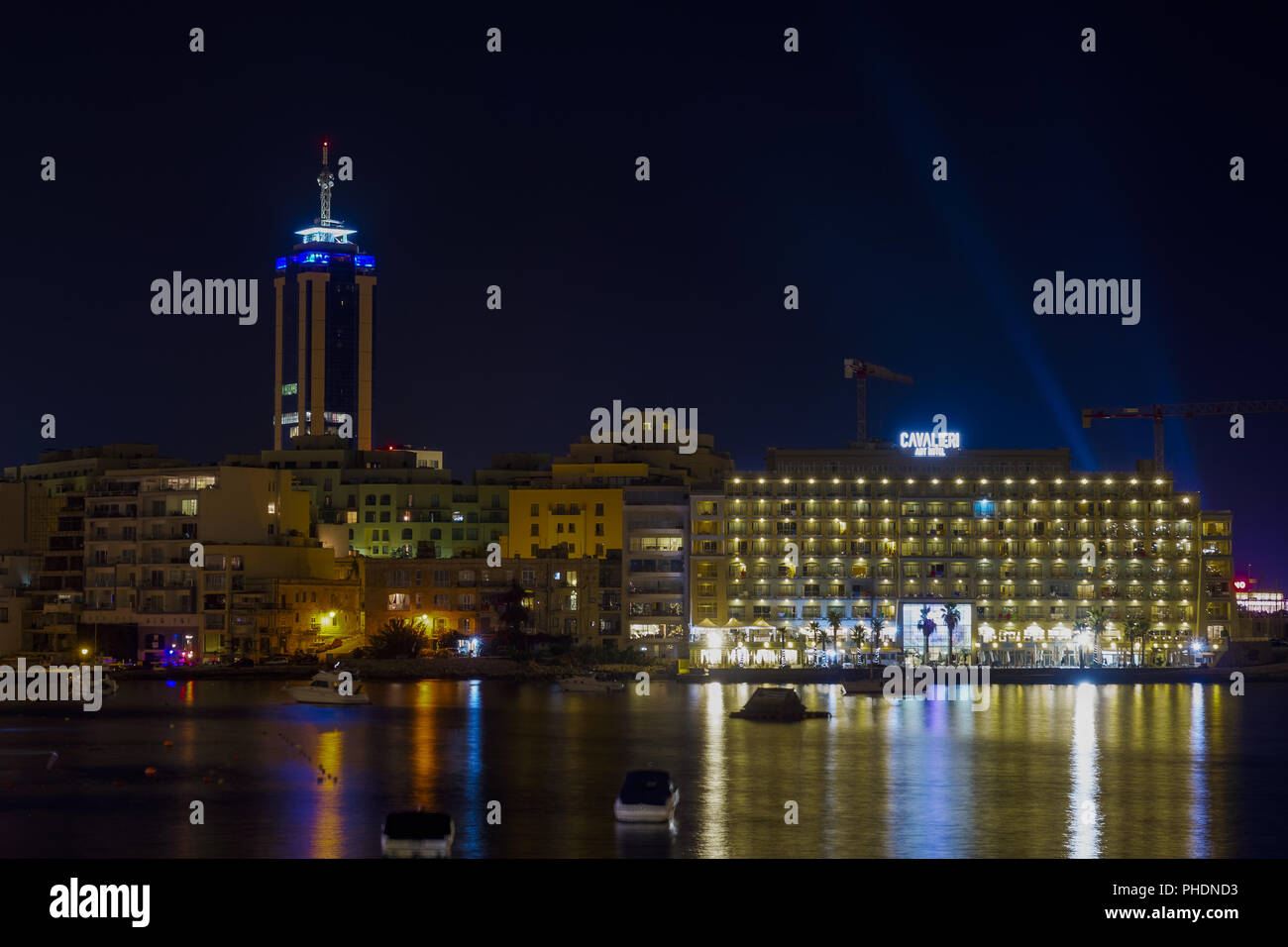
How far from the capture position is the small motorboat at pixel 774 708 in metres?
92.1

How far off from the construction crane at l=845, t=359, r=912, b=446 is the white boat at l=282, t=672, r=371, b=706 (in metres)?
82.6

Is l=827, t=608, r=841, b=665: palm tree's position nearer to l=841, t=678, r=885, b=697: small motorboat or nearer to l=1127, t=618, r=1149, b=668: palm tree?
l=841, t=678, r=885, b=697: small motorboat

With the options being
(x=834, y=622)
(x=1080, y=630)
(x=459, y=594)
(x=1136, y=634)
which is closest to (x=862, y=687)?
(x=834, y=622)

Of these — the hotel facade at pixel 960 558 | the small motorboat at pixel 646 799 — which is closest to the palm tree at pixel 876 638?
the hotel facade at pixel 960 558

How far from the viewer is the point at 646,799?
2088 inches

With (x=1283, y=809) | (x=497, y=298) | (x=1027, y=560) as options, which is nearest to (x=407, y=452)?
(x=1027, y=560)

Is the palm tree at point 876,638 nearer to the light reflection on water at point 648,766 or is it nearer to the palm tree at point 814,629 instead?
the palm tree at point 814,629

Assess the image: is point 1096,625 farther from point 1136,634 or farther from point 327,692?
point 327,692

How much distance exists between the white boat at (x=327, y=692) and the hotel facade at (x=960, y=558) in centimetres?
3735

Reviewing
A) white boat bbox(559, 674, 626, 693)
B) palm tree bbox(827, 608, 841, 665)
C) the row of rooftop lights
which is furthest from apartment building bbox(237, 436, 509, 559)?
palm tree bbox(827, 608, 841, 665)

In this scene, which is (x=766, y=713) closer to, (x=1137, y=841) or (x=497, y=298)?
(x=497, y=298)

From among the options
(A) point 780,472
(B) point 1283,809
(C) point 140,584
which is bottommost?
(B) point 1283,809

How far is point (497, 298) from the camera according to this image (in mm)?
87625
